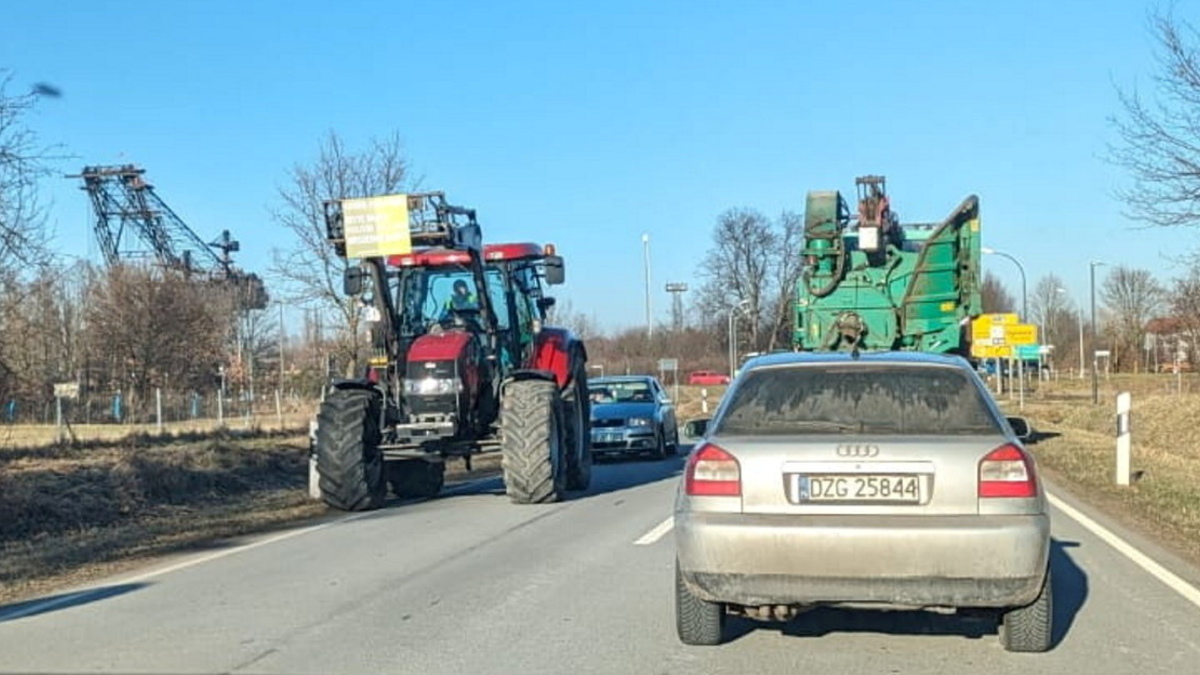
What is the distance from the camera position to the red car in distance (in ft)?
230

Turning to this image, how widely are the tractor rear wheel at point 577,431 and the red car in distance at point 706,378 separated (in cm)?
5134

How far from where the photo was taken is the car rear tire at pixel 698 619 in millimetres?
6605

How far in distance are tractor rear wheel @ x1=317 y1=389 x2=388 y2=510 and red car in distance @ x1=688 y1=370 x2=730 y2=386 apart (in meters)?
Answer: 54.4

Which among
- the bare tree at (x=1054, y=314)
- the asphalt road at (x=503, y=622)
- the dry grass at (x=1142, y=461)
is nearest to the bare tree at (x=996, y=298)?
the bare tree at (x=1054, y=314)

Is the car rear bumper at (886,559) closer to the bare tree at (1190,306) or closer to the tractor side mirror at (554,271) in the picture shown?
the tractor side mirror at (554,271)

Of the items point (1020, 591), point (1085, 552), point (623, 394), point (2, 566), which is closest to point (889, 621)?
point (1020, 591)

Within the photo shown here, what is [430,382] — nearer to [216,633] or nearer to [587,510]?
[587,510]

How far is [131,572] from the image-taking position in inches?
399

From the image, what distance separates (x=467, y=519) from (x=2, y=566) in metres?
4.52

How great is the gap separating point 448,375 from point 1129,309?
75837mm

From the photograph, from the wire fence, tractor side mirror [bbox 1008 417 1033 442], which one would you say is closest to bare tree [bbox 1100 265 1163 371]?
the wire fence

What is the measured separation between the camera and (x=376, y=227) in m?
16.4

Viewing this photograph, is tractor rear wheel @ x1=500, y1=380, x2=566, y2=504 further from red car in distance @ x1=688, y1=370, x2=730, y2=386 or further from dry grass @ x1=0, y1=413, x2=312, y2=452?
red car in distance @ x1=688, y1=370, x2=730, y2=386

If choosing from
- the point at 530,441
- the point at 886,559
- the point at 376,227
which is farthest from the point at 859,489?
the point at 376,227
